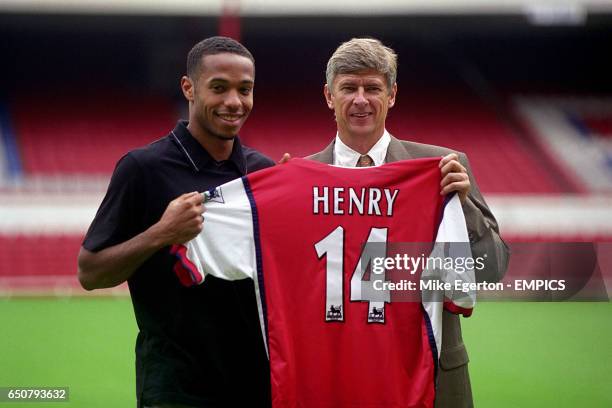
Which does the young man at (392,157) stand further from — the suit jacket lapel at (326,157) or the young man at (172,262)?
the young man at (172,262)

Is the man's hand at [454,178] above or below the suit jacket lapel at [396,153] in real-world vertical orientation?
below

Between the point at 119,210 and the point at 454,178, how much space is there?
107cm

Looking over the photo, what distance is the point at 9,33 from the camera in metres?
16.1

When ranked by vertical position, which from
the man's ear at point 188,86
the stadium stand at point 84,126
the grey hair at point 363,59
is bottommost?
the man's ear at point 188,86

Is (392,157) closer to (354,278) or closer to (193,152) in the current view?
Result: (354,278)

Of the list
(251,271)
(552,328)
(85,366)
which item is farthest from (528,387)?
(251,271)

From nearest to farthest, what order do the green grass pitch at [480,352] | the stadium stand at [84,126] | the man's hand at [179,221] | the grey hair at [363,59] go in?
1. the man's hand at [179,221]
2. the grey hair at [363,59]
3. the green grass pitch at [480,352]
4. the stadium stand at [84,126]

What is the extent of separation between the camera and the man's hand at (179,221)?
241 centimetres

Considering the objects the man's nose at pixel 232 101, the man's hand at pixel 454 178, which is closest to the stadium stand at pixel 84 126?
the man's nose at pixel 232 101

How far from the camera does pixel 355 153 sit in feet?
9.43

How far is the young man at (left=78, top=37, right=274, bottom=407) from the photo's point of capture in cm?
249

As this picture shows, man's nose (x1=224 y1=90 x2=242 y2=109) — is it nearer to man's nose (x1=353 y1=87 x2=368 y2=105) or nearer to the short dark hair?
the short dark hair

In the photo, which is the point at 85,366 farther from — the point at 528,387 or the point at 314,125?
the point at 314,125

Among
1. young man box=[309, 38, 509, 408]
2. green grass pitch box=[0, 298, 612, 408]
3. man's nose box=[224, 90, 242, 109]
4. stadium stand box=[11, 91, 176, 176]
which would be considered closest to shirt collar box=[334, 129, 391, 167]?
young man box=[309, 38, 509, 408]
